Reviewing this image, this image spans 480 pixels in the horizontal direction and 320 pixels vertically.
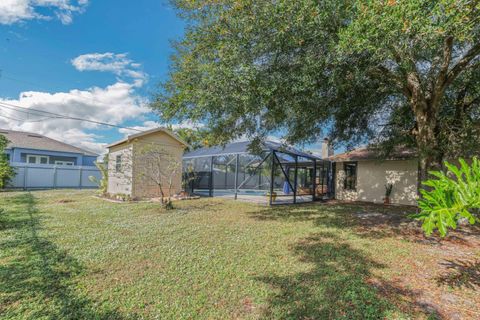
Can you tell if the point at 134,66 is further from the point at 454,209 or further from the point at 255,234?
the point at 454,209

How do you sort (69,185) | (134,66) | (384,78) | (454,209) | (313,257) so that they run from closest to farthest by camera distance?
(454,209), (313,257), (384,78), (134,66), (69,185)

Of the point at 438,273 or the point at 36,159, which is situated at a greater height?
the point at 36,159

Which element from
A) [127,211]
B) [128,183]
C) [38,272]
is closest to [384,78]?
[38,272]

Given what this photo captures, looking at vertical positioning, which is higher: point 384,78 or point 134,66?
point 134,66

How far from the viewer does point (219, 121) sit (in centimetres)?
707

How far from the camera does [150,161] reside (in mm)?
12039

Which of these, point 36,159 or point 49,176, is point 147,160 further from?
point 36,159

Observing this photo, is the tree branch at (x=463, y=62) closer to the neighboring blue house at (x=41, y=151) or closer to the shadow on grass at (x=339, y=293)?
the shadow on grass at (x=339, y=293)

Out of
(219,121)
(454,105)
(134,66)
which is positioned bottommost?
(219,121)

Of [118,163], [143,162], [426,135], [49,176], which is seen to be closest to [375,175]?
[426,135]

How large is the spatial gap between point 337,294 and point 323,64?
435 cm

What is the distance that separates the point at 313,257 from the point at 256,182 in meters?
17.5

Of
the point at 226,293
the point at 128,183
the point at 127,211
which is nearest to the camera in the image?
the point at 226,293

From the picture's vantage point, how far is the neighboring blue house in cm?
1831
